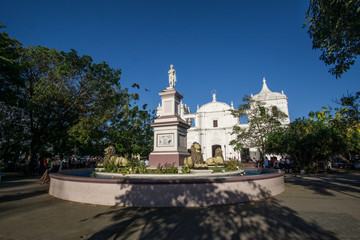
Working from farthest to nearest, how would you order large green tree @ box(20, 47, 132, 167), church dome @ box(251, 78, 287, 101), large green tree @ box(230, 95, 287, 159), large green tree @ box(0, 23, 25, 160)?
church dome @ box(251, 78, 287, 101), large green tree @ box(230, 95, 287, 159), large green tree @ box(20, 47, 132, 167), large green tree @ box(0, 23, 25, 160)

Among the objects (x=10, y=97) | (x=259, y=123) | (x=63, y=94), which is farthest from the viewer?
(x=259, y=123)

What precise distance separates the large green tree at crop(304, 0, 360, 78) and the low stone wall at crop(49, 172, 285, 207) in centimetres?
594

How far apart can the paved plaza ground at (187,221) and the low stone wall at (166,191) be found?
0.86ft

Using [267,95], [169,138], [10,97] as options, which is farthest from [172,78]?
[267,95]

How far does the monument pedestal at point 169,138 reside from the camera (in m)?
11.1

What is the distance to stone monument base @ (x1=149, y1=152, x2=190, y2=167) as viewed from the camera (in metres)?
10.8

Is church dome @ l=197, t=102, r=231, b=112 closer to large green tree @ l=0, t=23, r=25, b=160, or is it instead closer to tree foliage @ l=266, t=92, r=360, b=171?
tree foliage @ l=266, t=92, r=360, b=171

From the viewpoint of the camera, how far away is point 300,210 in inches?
216

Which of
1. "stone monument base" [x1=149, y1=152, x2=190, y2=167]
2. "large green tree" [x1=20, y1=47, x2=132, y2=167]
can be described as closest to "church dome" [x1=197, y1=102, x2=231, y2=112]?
"large green tree" [x1=20, y1=47, x2=132, y2=167]

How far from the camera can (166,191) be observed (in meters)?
5.85

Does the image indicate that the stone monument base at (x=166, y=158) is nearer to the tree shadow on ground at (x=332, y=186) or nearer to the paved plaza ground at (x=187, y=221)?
the paved plaza ground at (x=187, y=221)

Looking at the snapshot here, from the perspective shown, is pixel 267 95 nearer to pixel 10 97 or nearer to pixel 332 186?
pixel 332 186

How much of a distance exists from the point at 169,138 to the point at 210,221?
23.8ft

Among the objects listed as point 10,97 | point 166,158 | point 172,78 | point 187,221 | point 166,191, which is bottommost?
point 187,221
